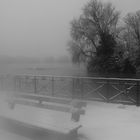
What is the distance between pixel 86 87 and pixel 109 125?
8.96ft

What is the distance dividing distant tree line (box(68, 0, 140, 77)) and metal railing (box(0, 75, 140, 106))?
1080 centimetres

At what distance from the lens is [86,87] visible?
19.6 feet

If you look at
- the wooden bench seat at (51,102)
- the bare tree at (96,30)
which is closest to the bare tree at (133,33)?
the bare tree at (96,30)

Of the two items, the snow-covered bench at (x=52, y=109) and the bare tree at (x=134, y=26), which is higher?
the bare tree at (x=134, y=26)

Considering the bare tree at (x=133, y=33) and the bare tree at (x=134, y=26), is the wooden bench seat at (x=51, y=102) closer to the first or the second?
the bare tree at (x=133, y=33)

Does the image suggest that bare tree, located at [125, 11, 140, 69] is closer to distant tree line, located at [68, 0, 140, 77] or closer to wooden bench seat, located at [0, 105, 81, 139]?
distant tree line, located at [68, 0, 140, 77]

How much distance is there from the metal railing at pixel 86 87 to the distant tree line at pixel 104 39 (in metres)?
10.8

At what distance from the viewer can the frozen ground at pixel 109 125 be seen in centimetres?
279

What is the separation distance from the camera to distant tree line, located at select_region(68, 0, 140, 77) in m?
18.0

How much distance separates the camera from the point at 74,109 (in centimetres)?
329

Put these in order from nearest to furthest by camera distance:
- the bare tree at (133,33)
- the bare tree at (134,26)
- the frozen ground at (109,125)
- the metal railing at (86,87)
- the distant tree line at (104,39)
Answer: the frozen ground at (109,125)
the metal railing at (86,87)
the bare tree at (133,33)
the distant tree line at (104,39)
the bare tree at (134,26)

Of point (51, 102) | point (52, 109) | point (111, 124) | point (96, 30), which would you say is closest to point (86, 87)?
point (51, 102)

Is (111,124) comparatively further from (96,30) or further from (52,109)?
(96,30)

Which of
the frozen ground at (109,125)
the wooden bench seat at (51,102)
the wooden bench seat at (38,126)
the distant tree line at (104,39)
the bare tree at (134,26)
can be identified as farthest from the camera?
the bare tree at (134,26)
